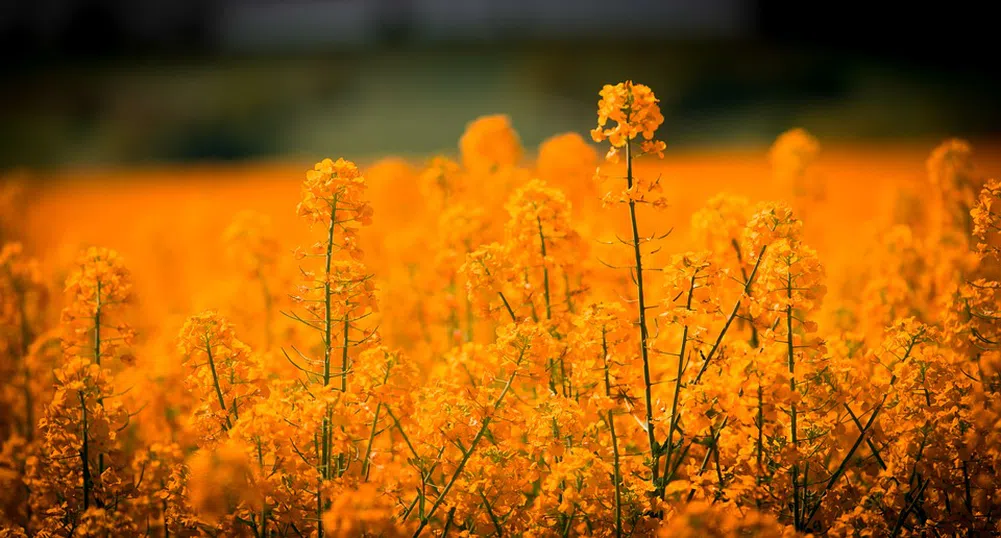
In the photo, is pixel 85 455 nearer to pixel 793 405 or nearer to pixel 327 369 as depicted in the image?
pixel 327 369

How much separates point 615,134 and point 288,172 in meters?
21.8

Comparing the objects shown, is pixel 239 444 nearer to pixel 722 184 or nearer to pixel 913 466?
pixel 913 466

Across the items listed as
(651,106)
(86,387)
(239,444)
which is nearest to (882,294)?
(651,106)

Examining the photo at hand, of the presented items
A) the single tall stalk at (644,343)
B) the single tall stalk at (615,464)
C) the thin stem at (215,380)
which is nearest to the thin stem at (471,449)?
the single tall stalk at (615,464)

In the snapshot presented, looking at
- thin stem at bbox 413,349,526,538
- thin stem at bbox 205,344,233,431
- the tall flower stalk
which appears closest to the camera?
thin stem at bbox 413,349,526,538

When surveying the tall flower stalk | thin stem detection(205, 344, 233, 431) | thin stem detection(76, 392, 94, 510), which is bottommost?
thin stem detection(76, 392, 94, 510)

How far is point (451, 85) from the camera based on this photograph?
31.0m

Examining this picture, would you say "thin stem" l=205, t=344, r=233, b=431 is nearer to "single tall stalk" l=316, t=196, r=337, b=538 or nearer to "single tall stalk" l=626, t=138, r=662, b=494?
"single tall stalk" l=316, t=196, r=337, b=538

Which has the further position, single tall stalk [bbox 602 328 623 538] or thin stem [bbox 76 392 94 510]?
thin stem [bbox 76 392 94 510]

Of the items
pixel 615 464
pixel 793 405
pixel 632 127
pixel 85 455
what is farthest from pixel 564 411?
pixel 85 455

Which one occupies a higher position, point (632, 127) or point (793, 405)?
point (632, 127)

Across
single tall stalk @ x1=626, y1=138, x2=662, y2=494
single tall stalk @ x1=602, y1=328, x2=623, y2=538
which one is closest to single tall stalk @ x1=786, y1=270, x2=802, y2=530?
single tall stalk @ x1=626, y1=138, x2=662, y2=494

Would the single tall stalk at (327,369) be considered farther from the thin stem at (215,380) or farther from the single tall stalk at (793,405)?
the single tall stalk at (793,405)

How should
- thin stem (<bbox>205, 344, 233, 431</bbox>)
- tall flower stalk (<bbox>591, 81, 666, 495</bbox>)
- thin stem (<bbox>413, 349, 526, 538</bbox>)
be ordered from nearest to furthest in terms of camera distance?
1. thin stem (<bbox>413, 349, 526, 538</bbox>)
2. tall flower stalk (<bbox>591, 81, 666, 495</bbox>)
3. thin stem (<bbox>205, 344, 233, 431</bbox>)
